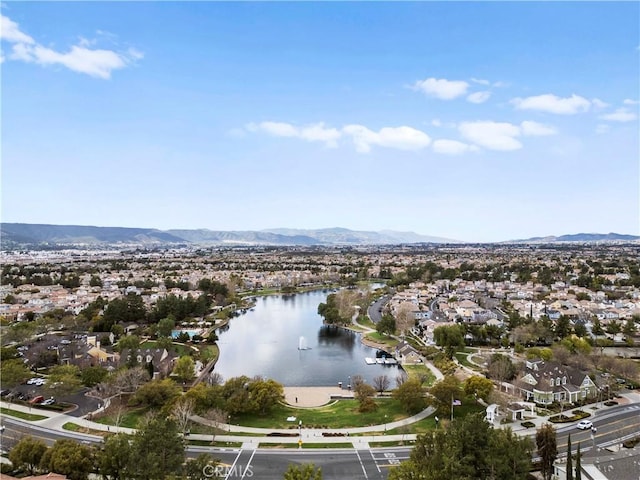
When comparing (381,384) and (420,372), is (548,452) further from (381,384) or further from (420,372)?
(420,372)

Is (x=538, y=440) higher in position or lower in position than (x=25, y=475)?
higher

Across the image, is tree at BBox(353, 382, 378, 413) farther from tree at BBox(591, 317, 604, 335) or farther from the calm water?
tree at BBox(591, 317, 604, 335)

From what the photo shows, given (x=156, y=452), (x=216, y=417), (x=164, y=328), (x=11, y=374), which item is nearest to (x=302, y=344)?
(x=164, y=328)

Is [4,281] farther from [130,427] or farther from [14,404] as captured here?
[130,427]

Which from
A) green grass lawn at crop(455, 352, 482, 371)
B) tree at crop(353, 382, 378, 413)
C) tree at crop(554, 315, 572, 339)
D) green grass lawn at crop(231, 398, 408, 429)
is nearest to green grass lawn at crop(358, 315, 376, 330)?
green grass lawn at crop(455, 352, 482, 371)

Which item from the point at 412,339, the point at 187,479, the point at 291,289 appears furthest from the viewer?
the point at 291,289

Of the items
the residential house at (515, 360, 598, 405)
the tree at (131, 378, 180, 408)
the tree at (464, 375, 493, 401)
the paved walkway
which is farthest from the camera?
the residential house at (515, 360, 598, 405)

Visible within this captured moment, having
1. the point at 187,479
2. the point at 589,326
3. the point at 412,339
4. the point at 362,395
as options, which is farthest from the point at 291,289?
the point at 187,479

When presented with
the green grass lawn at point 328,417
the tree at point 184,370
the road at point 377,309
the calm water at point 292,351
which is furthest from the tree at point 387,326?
the tree at point 184,370
